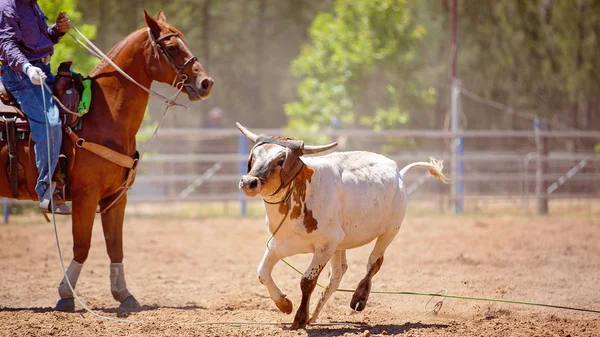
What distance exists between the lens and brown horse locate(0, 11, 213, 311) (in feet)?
19.7

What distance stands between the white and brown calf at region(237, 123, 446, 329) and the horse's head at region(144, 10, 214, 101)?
34.9 inches

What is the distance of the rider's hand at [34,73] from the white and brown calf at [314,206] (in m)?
1.75

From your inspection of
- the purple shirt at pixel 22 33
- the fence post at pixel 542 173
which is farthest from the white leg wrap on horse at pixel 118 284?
the fence post at pixel 542 173

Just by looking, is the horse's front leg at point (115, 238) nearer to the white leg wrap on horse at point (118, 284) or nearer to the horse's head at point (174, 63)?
the white leg wrap on horse at point (118, 284)

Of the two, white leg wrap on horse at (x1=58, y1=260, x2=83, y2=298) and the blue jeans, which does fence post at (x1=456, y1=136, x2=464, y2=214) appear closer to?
white leg wrap on horse at (x1=58, y1=260, x2=83, y2=298)

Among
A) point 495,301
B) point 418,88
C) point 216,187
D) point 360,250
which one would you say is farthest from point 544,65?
point 495,301

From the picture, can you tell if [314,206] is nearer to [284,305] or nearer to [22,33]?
[284,305]

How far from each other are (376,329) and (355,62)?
16141 mm

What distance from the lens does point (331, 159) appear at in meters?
5.82

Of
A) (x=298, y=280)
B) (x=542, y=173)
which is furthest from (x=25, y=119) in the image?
(x=542, y=173)

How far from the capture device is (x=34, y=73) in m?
5.71

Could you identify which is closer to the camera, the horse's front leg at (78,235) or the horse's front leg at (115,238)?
the horse's front leg at (78,235)

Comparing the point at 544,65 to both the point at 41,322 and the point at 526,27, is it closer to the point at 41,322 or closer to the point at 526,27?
the point at 526,27

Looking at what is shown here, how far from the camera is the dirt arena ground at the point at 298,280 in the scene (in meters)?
5.41
